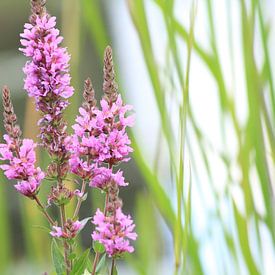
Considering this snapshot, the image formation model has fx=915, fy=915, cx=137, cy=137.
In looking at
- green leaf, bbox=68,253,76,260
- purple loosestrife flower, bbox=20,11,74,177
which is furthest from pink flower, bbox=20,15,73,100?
green leaf, bbox=68,253,76,260

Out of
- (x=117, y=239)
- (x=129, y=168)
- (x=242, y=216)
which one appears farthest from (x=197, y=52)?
(x=129, y=168)

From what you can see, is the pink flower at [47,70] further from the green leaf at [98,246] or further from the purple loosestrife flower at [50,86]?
the green leaf at [98,246]

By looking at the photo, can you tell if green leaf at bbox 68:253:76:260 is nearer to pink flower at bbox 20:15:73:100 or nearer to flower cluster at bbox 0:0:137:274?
flower cluster at bbox 0:0:137:274

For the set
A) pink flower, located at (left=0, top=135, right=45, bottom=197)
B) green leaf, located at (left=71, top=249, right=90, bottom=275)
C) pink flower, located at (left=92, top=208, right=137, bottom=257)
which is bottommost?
green leaf, located at (left=71, top=249, right=90, bottom=275)

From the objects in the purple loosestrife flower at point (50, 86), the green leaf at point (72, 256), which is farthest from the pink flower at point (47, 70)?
the green leaf at point (72, 256)

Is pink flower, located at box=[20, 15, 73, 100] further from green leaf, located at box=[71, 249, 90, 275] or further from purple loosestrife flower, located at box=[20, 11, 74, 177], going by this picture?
green leaf, located at box=[71, 249, 90, 275]

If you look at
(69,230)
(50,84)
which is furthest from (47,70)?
(69,230)

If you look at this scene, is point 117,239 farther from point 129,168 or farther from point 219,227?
point 129,168

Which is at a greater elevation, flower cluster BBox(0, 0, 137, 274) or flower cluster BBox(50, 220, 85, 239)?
flower cluster BBox(0, 0, 137, 274)

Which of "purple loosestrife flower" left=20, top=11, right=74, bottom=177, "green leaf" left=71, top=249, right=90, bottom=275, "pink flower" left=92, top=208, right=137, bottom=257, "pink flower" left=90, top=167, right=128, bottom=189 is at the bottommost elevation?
"green leaf" left=71, top=249, right=90, bottom=275
